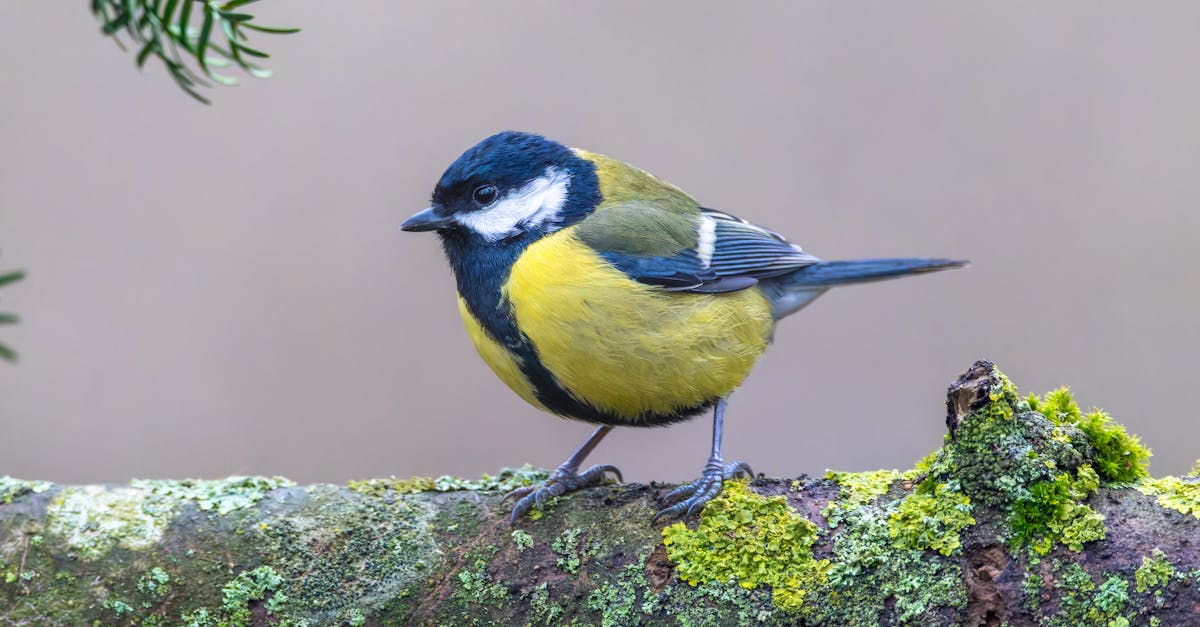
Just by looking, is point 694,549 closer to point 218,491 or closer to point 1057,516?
point 1057,516

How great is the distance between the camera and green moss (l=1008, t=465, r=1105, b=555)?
1923mm

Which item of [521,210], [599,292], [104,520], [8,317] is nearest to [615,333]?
[599,292]

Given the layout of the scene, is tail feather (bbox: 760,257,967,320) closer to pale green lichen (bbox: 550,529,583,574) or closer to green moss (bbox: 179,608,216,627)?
pale green lichen (bbox: 550,529,583,574)

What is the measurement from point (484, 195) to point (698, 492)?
1.03m

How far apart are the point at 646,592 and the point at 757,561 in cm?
25

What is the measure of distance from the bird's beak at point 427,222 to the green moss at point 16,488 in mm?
1105

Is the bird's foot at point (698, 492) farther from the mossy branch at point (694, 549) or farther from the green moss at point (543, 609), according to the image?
the green moss at point (543, 609)

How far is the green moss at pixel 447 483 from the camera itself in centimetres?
244

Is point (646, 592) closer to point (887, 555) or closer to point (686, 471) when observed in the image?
point (887, 555)

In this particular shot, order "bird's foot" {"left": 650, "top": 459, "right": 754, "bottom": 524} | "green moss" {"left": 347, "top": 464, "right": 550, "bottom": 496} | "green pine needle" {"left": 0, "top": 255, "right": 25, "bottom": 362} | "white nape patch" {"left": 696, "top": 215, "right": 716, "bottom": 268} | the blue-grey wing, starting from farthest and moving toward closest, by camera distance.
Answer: "white nape patch" {"left": 696, "top": 215, "right": 716, "bottom": 268} → the blue-grey wing → "green moss" {"left": 347, "top": 464, "right": 550, "bottom": 496} → "bird's foot" {"left": 650, "top": 459, "right": 754, "bottom": 524} → "green pine needle" {"left": 0, "top": 255, "right": 25, "bottom": 362}

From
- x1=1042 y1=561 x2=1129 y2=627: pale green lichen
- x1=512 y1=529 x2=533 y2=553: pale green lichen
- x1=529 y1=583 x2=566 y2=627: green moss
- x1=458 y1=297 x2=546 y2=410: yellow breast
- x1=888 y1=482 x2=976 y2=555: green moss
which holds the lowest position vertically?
x1=529 y1=583 x2=566 y2=627: green moss

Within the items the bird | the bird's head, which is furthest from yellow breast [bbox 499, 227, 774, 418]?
the bird's head

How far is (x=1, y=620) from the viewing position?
2039 mm

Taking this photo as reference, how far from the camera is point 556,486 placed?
2512 millimetres
